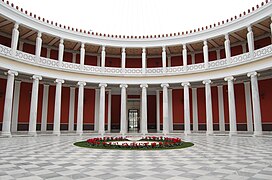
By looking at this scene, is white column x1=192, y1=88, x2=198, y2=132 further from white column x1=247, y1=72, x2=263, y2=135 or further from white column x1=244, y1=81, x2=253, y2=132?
white column x1=247, y1=72, x2=263, y2=135

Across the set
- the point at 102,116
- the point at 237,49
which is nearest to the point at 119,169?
the point at 102,116

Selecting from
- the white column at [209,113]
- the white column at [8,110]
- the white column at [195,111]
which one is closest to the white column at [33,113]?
the white column at [8,110]

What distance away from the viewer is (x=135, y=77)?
25734mm

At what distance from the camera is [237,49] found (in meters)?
24.3

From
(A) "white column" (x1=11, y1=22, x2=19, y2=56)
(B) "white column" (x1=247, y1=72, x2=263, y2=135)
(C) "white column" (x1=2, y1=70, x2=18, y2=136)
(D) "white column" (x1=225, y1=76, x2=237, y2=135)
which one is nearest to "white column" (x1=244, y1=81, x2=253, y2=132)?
(D) "white column" (x1=225, y1=76, x2=237, y2=135)

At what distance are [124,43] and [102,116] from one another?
9363mm

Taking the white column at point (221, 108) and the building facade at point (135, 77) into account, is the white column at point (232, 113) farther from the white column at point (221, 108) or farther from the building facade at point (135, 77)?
the white column at point (221, 108)

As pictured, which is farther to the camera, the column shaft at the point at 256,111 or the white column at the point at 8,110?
the column shaft at the point at 256,111

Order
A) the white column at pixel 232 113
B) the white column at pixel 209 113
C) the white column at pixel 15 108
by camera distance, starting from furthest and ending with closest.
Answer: the white column at pixel 15 108 < the white column at pixel 209 113 < the white column at pixel 232 113

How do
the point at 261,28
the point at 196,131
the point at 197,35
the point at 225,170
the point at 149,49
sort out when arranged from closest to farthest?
1. the point at 225,170
2. the point at 261,28
3. the point at 197,35
4. the point at 196,131
5. the point at 149,49

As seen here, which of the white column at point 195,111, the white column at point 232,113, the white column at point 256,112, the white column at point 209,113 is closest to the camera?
the white column at point 256,112

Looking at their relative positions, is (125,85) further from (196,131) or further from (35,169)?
(35,169)

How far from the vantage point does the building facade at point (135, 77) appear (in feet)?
64.2

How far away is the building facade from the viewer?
19.6 meters
